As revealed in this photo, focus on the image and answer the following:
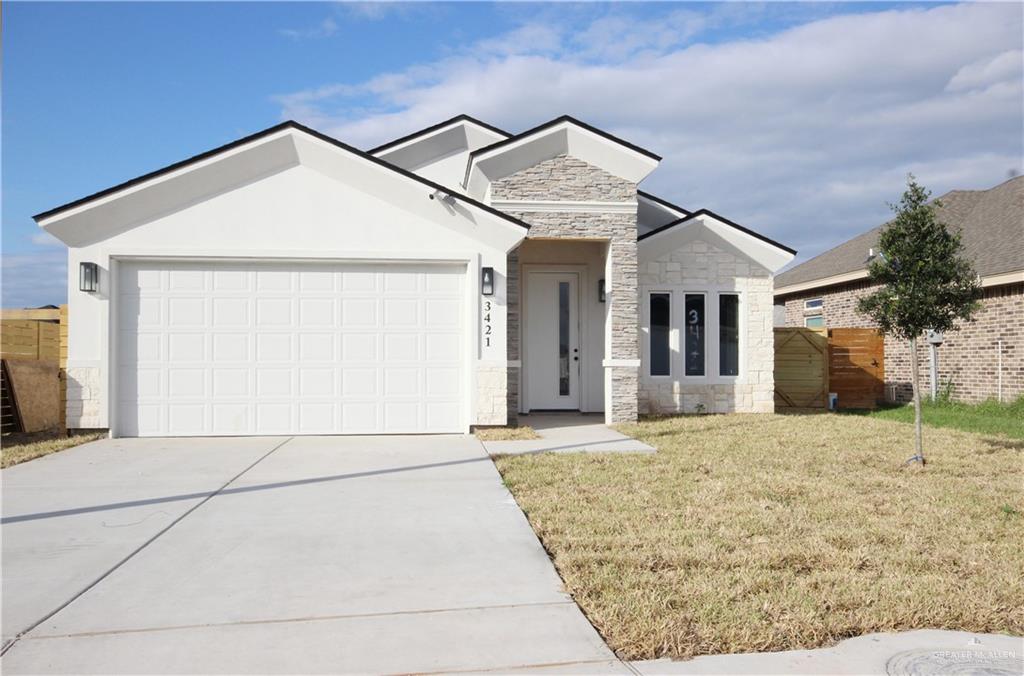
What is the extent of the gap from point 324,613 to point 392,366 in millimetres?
7906

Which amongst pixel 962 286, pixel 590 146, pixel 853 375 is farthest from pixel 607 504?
pixel 853 375

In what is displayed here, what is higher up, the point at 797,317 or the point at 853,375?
the point at 797,317

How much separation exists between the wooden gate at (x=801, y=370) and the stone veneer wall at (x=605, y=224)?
18.3 ft

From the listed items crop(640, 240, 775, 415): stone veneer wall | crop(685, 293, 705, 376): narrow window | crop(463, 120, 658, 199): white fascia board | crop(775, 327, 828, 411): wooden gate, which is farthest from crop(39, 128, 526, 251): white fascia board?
crop(775, 327, 828, 411): wooden gate

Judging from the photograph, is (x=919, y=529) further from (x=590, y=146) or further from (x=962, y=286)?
(x=590, y=146)

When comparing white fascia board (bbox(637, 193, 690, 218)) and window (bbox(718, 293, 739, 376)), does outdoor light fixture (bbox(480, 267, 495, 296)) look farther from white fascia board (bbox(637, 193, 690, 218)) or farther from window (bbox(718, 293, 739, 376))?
window (bbox(718, 293, 739, 376))

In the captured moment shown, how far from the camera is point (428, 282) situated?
487 inches

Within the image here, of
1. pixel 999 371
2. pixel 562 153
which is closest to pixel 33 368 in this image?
pixel 562 153

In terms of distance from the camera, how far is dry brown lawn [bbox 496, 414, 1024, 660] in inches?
167

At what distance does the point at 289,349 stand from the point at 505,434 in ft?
11.7

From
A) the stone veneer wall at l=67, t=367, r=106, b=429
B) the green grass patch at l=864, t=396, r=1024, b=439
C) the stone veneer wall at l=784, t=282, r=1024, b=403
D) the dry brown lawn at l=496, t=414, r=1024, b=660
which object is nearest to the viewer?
the dry brown lawn at l=496, t=414, r=1024, b=660

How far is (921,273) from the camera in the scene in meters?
9.63

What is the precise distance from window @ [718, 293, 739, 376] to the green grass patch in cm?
320

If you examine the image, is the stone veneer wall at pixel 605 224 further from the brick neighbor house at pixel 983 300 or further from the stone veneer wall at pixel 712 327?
the brick neighbor house at pixel 983 300
